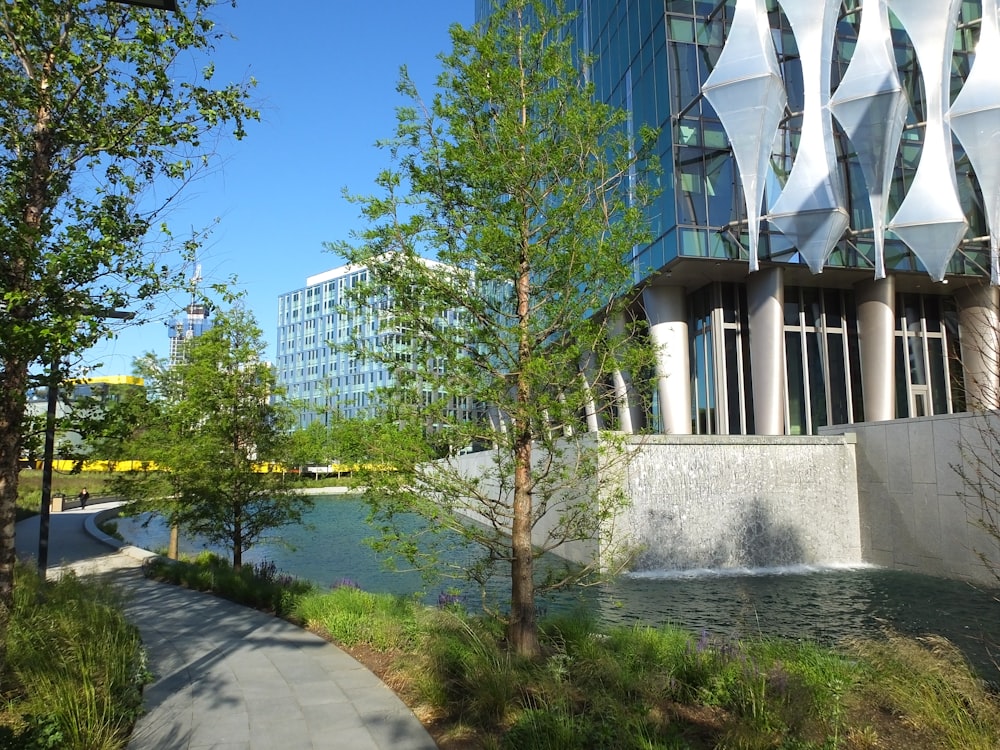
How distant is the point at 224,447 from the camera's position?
13.9 metres

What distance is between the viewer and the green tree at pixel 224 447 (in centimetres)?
1366

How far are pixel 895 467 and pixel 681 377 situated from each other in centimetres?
1114

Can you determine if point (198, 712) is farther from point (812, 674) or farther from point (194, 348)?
point (194, 348)

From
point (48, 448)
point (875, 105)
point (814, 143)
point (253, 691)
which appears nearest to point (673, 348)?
point (814, 143)

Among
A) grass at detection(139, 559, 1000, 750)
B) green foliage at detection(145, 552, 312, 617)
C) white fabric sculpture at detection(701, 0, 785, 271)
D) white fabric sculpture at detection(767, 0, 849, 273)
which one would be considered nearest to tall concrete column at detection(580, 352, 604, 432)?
grass at detection(139, 559, 1000, 750)

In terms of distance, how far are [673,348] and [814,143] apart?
9.67 m

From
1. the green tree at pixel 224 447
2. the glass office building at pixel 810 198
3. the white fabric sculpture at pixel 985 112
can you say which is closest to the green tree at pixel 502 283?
the green tree at pixel 224 447

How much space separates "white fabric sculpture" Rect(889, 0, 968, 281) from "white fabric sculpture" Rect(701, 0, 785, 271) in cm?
559

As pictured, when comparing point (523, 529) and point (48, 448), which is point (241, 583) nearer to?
point (48, 448)

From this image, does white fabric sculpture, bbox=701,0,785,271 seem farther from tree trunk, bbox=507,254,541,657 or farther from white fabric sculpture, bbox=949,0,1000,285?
tree trunk, bbox=507,254,541,657

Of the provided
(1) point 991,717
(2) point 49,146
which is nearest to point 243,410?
(2) point 49,146

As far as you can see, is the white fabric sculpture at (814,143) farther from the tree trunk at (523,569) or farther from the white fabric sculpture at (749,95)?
the tree trunk at (523,569)

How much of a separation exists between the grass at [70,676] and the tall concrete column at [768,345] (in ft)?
80.9

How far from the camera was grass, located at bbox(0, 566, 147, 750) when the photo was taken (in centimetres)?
544
